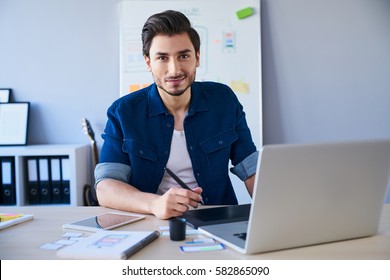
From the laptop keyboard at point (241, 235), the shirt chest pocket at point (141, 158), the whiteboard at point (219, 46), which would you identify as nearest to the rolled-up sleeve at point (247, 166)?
the shirt chest pocket at point (141, 158)

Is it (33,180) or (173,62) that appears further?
(33,180)

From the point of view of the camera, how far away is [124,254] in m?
0.86

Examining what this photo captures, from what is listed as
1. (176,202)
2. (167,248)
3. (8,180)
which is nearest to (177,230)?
(167,248)

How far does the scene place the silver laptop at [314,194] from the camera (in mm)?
798

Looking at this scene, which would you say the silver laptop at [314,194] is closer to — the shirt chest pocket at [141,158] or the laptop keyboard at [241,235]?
the laptop keyboard at [241,235]

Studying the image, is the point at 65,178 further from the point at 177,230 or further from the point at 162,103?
the point at 177,230

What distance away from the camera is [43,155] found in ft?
8.95

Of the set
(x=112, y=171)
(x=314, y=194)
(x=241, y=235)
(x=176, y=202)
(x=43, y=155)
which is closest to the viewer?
(x=314, y=194)

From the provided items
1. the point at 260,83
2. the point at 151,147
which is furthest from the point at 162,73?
the point at 260,83

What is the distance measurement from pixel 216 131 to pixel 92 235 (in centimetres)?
80

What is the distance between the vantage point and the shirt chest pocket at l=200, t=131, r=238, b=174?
5.45 feet

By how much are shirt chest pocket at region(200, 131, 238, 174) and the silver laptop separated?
27.5 inches

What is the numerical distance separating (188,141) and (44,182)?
4.87 feet
